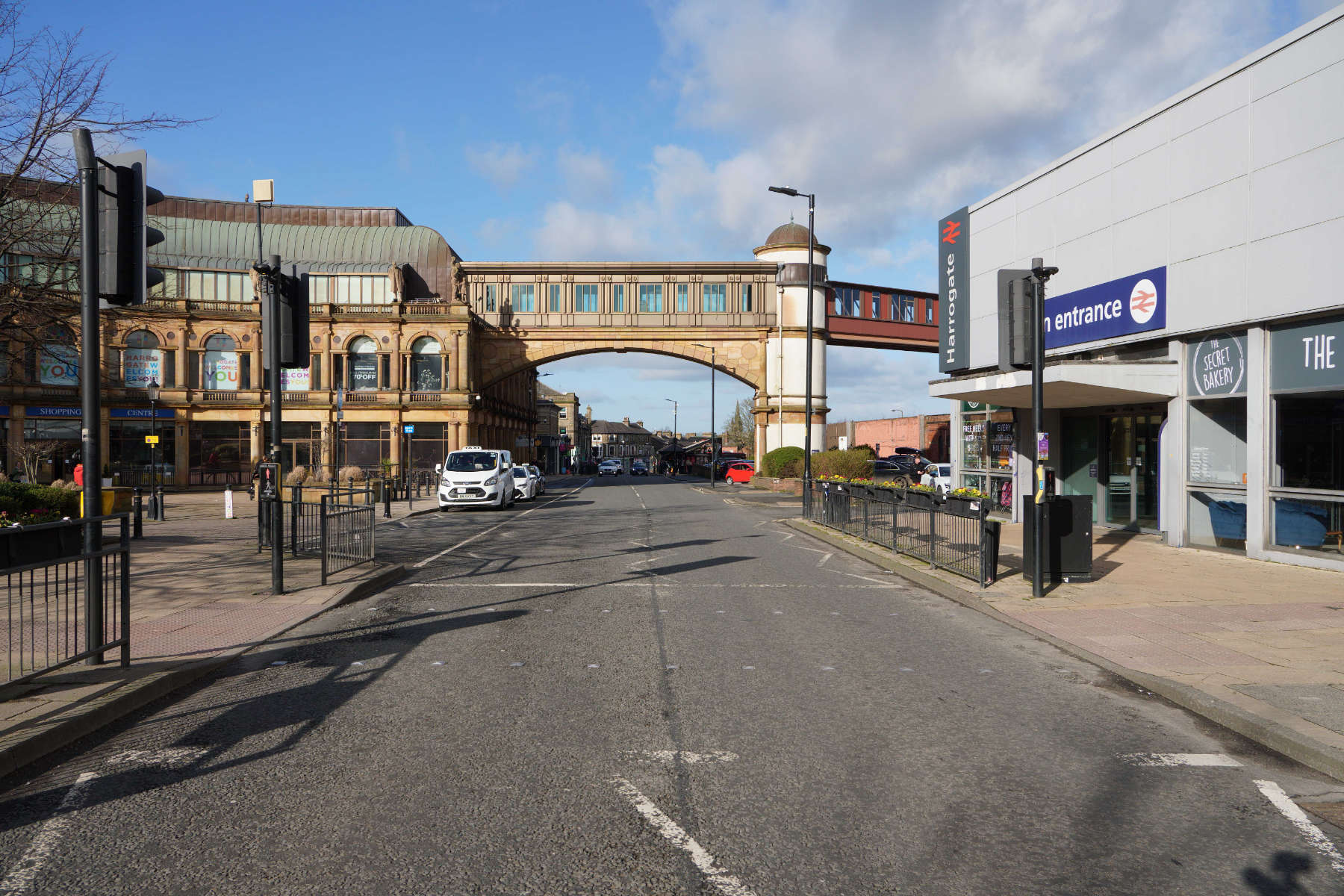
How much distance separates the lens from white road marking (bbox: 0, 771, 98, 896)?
139 inches

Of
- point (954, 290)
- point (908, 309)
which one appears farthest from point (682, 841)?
point (908, 309)

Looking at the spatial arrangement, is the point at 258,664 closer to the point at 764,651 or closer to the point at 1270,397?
the point at 764,651

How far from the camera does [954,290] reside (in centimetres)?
A: 2466

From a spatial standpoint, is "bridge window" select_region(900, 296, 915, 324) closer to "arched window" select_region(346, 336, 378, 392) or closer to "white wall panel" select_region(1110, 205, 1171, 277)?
"arched window" select_region(346, 336, 378, 392)

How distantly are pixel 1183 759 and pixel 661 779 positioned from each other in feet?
10.1

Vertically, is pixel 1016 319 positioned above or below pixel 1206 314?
below

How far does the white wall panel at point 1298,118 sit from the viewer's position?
509 inches

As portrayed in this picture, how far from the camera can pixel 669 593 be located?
11.1m

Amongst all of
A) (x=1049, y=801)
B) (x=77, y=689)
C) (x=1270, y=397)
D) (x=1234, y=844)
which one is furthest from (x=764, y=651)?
(x=1270, y=397)

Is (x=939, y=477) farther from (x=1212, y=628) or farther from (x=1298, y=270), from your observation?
(x=1212, y=628)

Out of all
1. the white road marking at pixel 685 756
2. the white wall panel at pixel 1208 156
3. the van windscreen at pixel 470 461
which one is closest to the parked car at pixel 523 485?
the van windscreen at pixel 470 461

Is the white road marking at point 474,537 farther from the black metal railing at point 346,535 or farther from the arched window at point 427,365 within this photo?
the arched window at point 427,365

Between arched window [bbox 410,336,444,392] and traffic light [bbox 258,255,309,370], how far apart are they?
44.0m

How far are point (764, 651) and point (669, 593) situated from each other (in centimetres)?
337
